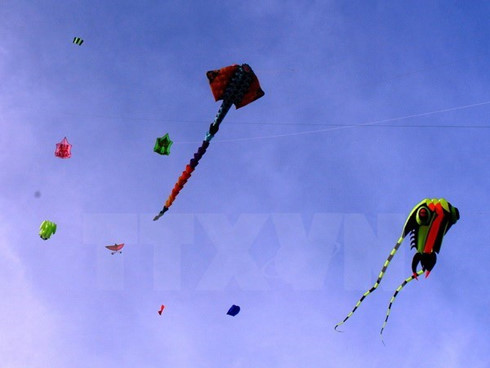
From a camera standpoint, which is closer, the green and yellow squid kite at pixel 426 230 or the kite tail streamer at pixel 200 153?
the green and yellow squid kite at pixel 426 230

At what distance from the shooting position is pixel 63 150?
32.0 m

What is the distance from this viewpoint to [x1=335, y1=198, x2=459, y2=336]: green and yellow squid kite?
21328 millimetres

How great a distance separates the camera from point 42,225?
33.6 m

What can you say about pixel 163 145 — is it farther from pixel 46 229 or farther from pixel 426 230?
pixel 426 230

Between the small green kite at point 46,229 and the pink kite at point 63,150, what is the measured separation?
5117 mm

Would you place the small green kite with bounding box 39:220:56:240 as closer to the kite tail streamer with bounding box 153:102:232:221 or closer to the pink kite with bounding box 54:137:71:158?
the pink kite with bounding box 54:137:71:158

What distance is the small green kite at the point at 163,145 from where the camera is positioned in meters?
28.4

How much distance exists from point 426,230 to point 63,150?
22.5m

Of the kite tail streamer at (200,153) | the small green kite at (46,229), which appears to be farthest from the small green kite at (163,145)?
the small green kite at (46,229)

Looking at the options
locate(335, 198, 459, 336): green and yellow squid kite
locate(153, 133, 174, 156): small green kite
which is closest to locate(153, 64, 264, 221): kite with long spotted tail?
locate(153, 133, 174, 156): small green kite

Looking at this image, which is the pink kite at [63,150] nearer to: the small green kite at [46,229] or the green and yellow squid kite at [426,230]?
the small green kite at [46,229]

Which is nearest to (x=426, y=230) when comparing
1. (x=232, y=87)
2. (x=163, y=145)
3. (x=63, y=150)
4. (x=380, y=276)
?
(x=380, y=276)

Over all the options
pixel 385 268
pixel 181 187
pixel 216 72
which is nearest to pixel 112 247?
pixel 181 187

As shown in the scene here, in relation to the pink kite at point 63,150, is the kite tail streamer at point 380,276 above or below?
below
